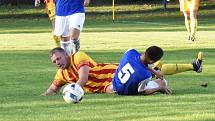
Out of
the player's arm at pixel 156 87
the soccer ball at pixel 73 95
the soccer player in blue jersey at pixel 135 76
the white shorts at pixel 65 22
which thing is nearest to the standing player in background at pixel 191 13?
the white shorts at pixel 65 22

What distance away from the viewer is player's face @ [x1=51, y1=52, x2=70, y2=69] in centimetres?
1052

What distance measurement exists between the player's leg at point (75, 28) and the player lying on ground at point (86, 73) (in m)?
3.43

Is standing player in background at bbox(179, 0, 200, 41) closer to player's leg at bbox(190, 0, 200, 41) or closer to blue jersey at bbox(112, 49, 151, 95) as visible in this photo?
player's leg at bbox(190, 0, 200, 41)

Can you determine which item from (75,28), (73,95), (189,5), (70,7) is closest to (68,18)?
(70,7)

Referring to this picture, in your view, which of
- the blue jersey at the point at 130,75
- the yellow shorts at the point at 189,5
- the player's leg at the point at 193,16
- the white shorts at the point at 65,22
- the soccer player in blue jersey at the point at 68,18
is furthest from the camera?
the yellow shorts at the point at 189,5

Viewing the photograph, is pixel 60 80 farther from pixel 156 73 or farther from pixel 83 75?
pixel 156 73

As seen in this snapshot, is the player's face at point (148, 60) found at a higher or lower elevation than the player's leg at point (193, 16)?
higher

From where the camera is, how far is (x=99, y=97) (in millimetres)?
10562

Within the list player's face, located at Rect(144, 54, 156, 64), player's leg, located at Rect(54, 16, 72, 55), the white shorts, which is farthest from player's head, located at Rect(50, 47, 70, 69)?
player's leg, located at Rect(54, 16, 72, 55)

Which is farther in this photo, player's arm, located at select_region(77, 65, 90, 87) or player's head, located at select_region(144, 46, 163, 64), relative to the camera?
player's arm, located at select_region(77, 65, 90, 87)

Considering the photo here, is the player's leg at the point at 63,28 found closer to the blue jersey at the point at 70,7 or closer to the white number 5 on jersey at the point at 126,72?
the blue jersey at the point at 70,7

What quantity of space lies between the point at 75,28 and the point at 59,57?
180 inches

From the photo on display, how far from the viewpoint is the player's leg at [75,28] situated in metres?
14.9

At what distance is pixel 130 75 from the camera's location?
10844 mm
